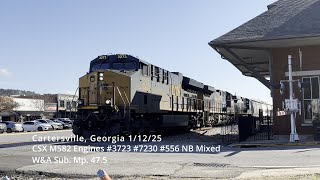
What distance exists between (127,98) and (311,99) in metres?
9.58

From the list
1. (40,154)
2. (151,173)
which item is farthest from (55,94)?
(151,173)

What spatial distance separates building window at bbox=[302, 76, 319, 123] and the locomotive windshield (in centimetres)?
896

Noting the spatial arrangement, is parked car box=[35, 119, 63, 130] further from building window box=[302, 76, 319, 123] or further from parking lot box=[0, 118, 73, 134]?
building window box=[302, 76, 319, 123]

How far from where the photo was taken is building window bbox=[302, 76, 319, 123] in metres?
20.1

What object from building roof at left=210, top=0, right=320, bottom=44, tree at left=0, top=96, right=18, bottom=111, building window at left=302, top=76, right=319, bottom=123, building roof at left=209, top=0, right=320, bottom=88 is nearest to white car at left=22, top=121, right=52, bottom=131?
tree at left=0, top=96, right=18, bottom=111

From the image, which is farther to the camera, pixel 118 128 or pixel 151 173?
pixel 118 128

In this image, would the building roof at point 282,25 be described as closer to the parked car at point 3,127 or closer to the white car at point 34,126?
the parked car at point 3,127

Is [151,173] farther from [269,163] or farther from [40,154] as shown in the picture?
[40,154]

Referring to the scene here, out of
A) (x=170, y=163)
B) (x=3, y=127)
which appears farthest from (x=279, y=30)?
(x=3, y=127)

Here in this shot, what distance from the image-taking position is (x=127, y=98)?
19750mm

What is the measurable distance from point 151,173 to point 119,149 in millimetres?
5766

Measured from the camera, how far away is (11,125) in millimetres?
45344

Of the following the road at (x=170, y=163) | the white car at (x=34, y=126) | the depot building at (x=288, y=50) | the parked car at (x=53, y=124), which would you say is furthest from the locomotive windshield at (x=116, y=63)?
the parked car at (x=53, y=124)

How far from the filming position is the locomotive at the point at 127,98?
62.9 feet
